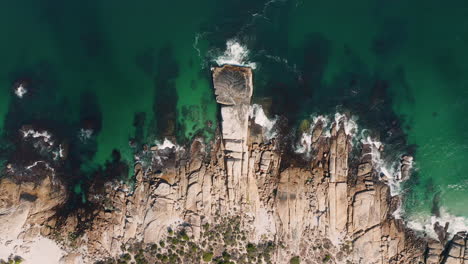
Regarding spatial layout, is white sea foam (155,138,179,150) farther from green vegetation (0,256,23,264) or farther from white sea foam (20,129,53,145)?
green vegetation (0,256,23,264)

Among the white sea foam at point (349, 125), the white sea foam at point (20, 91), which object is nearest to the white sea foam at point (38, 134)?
the white sea foam at point (20, 91)

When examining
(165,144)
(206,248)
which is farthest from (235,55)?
(206,248)

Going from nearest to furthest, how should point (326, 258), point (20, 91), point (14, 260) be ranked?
1. point (326, 258)
2. point (14, 260)
3. point (20, 91)

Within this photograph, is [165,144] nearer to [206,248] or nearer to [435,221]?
[206,248]

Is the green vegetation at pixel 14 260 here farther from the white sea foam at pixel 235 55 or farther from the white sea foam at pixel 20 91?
the white sea foam at pixel 235 55

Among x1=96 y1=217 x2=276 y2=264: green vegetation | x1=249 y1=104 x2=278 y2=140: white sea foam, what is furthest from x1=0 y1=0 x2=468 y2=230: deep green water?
x1=96 y1=217 x2=276 y2=264: green vegetation

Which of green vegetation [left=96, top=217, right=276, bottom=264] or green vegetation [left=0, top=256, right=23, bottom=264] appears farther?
green vegetation [left=0, top=256, right=23, bottom=264]
